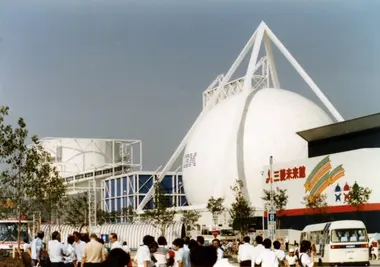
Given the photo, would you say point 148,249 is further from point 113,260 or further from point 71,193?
point 71,193

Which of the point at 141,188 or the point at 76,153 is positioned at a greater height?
the point at 76,153

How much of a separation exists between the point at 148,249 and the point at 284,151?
7590 centimetres

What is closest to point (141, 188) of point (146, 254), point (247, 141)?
point (247, 141)

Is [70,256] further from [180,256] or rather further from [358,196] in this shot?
[358,196]

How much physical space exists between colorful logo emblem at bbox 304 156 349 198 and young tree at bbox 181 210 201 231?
1594 cm

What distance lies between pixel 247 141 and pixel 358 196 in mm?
30625

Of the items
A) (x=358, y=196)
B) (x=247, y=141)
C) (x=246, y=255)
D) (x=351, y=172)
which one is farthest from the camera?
(x=247, y=141)

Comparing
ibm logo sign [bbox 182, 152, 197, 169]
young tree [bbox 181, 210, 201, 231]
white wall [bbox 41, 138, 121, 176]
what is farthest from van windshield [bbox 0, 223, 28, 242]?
white wall [bbox 41, 138, 121, 176]

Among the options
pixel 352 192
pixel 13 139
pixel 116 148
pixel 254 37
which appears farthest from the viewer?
pixel 116 148

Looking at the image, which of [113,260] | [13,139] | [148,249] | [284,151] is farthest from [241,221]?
[113,260]

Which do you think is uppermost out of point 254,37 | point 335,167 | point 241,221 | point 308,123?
point 254,37

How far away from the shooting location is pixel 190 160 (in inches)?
3831

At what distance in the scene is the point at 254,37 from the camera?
10544 cm

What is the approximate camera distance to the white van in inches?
1428
